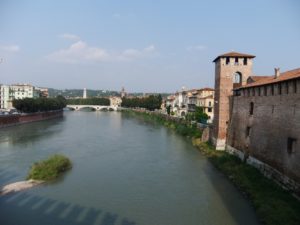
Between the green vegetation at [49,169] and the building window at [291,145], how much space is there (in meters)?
9.22

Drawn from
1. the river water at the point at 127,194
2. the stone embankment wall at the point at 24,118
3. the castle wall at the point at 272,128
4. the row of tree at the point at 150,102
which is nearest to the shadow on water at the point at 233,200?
the river water at the point at 127,194

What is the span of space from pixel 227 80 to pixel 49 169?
439 inches

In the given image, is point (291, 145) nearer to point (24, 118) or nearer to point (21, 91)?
point (24, 118)

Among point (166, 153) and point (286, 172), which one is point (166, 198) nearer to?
point (286, 172)

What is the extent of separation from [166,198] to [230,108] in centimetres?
964

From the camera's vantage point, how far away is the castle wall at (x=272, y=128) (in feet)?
38.5

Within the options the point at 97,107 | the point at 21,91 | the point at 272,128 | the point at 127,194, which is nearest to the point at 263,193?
the point at 272,128

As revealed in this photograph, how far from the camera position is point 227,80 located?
2105 cm

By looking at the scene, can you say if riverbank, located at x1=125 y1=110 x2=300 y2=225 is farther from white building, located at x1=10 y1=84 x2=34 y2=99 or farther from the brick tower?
white building, located at x1=10 y1=84 x2=34 y2=99

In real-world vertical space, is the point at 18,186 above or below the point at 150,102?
below

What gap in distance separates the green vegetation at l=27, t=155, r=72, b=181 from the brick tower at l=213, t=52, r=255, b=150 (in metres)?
9.09

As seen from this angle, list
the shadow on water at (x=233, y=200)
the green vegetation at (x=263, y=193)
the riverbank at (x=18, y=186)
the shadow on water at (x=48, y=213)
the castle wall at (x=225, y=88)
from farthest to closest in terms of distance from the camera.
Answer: the castle wall at (x=225, y=88) → the riverbank at (x=18, y=186) → the shadow on water at (x=233, y=200) → the shadow on water at (x=48, y=213) → the green vegetation at (x=263, y=193)

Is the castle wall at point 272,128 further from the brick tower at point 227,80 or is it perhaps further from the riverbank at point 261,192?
the brick tower at point 227,80

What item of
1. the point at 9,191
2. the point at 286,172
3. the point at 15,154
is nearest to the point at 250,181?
the point at 286,172
